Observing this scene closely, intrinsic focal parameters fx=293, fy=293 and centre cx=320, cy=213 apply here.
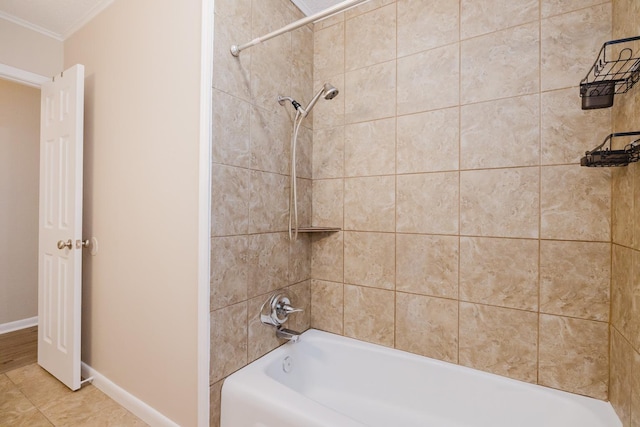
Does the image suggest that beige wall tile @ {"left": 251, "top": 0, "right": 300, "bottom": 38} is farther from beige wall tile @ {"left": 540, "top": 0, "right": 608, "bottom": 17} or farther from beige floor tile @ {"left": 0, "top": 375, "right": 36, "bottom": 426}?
beige floor tile @ {"left": 0, "top": 375, "right": 36, "bottom": 426}

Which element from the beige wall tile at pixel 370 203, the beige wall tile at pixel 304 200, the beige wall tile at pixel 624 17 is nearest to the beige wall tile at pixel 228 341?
the beige wall tile at pixel 304 200

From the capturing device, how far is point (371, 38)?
5.79 ft

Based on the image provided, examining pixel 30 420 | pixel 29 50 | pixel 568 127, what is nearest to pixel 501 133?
pixel 568 127

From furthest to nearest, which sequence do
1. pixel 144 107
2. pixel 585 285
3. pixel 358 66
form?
pixel 358 66, pixel 144 107, pixel 585 285

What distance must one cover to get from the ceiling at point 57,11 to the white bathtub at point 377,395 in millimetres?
2146

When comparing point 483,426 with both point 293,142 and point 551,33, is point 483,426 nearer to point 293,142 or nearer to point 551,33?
point 293,142

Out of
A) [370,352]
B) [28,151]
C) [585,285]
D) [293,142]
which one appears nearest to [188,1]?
[293,142]

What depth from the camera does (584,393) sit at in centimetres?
127

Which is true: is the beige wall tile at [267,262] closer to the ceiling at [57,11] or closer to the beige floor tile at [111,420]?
the beige floor tile at [111,420]

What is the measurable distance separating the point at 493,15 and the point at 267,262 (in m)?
1.69

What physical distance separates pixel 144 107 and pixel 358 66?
127 centimetres

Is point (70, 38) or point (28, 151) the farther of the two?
point (28, 151)

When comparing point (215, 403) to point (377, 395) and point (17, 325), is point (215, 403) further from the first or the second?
point (17, 325)

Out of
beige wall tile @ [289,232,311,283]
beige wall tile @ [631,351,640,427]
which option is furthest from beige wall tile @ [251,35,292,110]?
beige wall tile @ [631,351,640,427]
